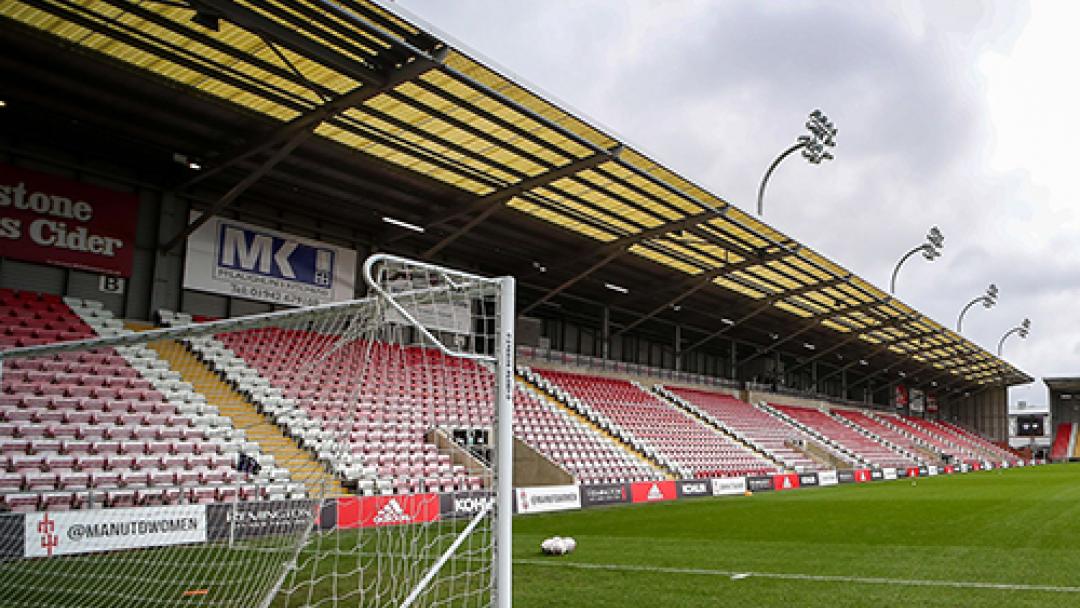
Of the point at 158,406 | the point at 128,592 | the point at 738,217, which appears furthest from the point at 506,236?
the point at 128,592

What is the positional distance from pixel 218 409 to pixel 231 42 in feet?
23.4

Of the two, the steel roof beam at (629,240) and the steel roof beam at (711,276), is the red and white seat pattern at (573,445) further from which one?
the steel roof beam at (711,276)

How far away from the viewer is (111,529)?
11.0 m

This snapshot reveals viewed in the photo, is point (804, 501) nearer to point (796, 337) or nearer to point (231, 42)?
point (231, 42)

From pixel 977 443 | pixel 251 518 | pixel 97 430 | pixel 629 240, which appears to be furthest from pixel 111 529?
pixel 977 443

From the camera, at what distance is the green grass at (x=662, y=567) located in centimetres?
770

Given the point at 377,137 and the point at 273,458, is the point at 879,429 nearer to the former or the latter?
the point at 377,137

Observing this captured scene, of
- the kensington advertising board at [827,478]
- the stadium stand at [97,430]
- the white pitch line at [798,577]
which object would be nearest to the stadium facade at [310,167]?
the stadium stand at [97,430]

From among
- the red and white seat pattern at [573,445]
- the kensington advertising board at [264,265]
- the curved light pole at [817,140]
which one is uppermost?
the curved light pole at [817,140]

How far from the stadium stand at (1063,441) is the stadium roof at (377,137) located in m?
55.4

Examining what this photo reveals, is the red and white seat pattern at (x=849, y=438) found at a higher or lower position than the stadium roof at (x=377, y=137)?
lower

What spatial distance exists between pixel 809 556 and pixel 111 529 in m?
9.52

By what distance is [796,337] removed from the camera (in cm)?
4319

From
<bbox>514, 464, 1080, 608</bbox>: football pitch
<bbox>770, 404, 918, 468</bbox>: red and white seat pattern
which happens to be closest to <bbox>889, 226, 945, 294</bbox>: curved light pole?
<bbox>770, 404, 918, 468</bbox>: red and white seat pattern
